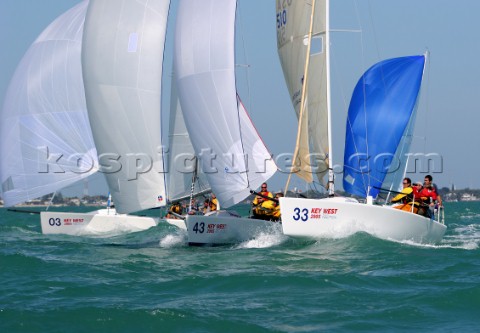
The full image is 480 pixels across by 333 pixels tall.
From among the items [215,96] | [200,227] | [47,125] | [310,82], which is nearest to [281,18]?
[310,82]

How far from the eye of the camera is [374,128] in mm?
19984

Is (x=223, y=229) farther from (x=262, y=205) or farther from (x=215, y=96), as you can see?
(x=215, y=96)

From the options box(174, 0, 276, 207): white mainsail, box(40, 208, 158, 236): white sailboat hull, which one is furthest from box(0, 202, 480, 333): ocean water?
box(40, 208, 158, 236): white sailboat hull

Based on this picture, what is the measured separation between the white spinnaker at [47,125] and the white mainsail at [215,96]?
8.91m

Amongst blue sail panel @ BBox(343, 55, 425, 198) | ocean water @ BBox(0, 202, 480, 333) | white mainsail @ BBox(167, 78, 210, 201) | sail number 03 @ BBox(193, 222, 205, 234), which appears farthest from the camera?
white mainsail @ BBox(167, 78, 210, 201)

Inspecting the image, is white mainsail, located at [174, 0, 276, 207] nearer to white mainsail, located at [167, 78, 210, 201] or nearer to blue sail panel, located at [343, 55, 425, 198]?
blue sail panel, located at [343, 55, 425, 198]

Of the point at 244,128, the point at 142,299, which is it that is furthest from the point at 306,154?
the point at 142,299

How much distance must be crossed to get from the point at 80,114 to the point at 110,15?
729 centimetres

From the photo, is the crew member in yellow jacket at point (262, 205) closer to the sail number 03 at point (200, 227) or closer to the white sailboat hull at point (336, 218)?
the sail number 03 at point (200, 227)

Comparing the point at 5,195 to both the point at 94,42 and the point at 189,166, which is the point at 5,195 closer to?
the point at 189,166

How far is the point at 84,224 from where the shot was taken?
2772 centimetres

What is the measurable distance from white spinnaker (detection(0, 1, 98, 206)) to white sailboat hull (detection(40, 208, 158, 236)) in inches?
34.2

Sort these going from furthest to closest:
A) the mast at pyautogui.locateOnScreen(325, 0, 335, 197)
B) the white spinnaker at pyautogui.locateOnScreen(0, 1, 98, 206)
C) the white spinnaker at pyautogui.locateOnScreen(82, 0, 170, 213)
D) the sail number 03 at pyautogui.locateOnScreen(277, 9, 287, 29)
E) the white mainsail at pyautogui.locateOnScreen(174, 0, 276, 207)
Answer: the white spinnaker at pyautogui.locateOnScreen(0, 1, 98, 206), the sail number 03 at pyautogui.locateOnScreen(277, 9, 287, 29), the white spinnaker at pyautogui.locateOnScreen(82, 0, 170, 213), the mast at pyautogui.locateOnScreen(325, 0, 335, 197), the white mainsail at pyautogui.locateOnScreen(174, 0, 276, 207)

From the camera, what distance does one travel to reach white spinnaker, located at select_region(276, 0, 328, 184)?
778 inches
